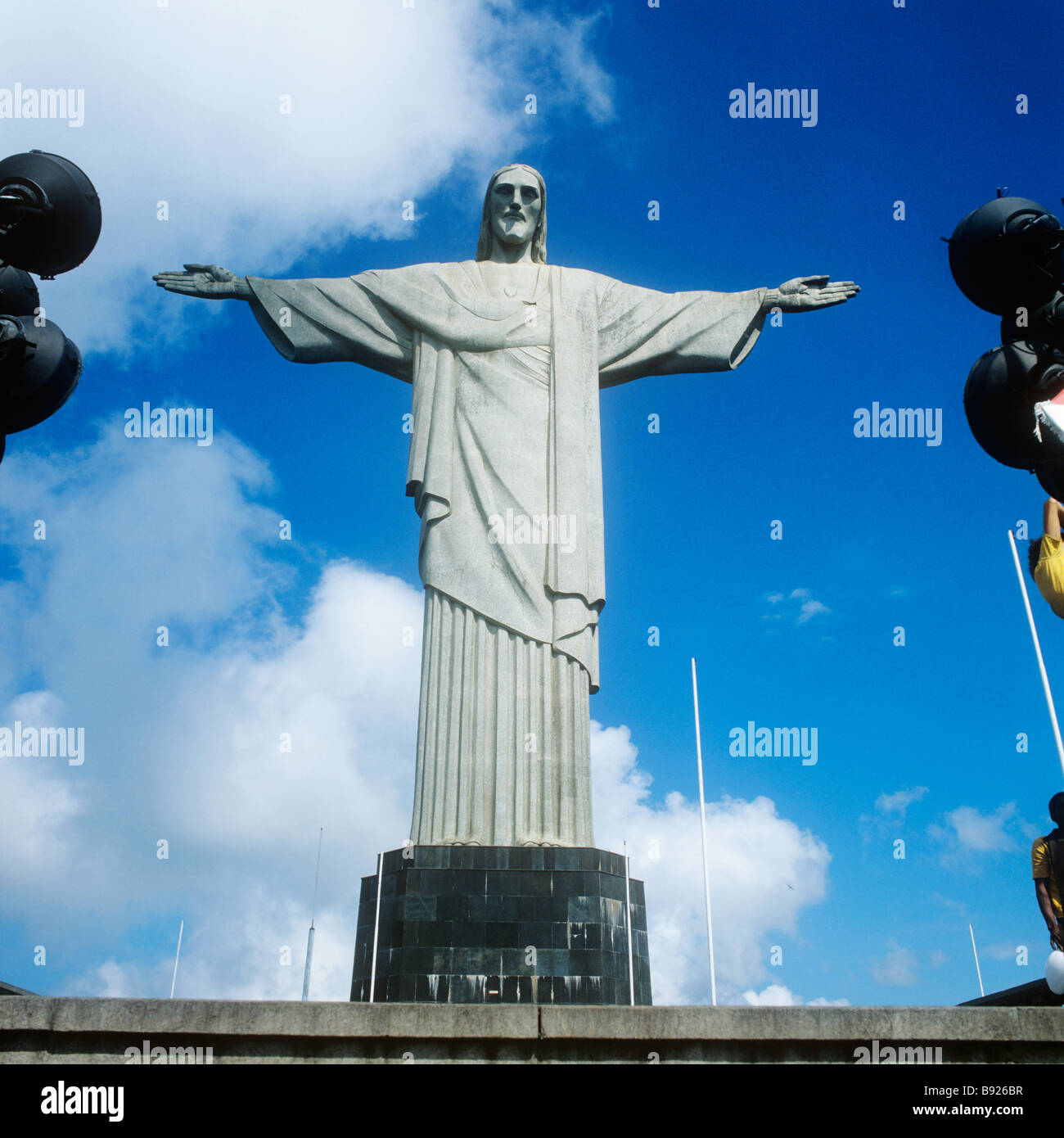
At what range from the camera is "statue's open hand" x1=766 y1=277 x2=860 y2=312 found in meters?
9.76

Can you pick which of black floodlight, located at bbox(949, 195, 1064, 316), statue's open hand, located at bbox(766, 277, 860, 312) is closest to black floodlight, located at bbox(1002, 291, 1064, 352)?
black floodlight, located at bbox(949, 195, 1064, 316)

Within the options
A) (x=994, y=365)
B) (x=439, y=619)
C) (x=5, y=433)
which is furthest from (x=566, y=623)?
(x=5, y=433)

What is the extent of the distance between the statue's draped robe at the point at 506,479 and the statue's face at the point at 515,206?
0.50 metres

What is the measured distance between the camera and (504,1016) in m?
5.07

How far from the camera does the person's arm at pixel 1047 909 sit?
7.84 metres

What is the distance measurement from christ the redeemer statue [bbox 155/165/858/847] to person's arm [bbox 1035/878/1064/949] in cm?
363

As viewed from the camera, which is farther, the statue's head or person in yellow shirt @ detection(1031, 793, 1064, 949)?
the statue's head

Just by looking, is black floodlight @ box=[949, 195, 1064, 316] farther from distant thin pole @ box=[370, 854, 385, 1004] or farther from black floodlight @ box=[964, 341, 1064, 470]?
distant thin pole @ box=[370, 854, 385, 1004]

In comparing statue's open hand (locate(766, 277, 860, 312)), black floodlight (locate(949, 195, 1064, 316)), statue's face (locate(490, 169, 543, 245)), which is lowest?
black floodlight (locate(949, 195, 1064, 316))

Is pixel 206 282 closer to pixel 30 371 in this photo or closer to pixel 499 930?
pixel 30 371

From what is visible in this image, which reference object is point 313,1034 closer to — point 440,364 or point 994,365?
point 994,365

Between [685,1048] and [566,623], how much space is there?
4088 mm

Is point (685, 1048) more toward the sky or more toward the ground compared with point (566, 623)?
more toward the ground
